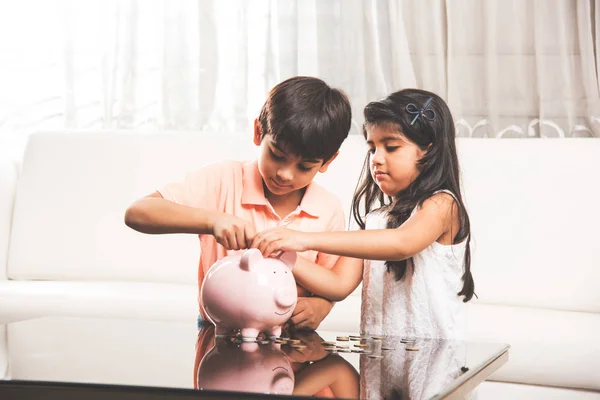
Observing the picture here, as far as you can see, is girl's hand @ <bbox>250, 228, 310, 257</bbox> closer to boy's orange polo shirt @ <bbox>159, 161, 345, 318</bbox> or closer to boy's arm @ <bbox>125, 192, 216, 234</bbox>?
boy's arm @ <bbox>125, 192, 216, 234</bbox>

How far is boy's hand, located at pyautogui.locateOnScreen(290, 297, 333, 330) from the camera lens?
125 cm

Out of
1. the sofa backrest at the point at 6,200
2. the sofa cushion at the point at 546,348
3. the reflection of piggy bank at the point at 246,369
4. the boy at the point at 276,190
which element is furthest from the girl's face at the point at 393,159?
the sofa backrest at the point at 6,200

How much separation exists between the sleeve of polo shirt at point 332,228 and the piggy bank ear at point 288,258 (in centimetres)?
26

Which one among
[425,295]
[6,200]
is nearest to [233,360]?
[425,295]

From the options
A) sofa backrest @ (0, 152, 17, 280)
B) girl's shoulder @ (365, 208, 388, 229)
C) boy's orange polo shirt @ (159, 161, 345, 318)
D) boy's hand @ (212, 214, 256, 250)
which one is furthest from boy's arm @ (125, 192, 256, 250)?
sofa backrest @ (0, 152, 17, 280)

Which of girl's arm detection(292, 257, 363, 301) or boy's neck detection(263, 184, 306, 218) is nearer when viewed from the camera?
girl's arm detection(292, 257, 363, 301)

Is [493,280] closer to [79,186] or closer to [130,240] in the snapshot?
[130,240]

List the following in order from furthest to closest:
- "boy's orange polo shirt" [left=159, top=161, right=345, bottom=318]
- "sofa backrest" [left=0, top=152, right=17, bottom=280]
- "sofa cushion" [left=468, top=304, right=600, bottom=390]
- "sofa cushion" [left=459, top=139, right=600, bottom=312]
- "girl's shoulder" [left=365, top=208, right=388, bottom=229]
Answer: "sofa backrest" [left=0, top=152, right=17, bottom=280] < "sofa cushion" [left=459, top=139, right=600, bottom=312] < "sofa cushion" [left=468, top=304, right=600, bottom=390] < "girl's shoulder" [left=365, top=208, right=388, bottom=229] < "boy's orange polo shirt" [left=159, top=161, right=345, bottom=318]

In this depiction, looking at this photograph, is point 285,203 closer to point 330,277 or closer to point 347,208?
point 330,277

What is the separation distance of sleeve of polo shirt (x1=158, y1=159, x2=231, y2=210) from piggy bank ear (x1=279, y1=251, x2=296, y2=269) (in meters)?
0.31

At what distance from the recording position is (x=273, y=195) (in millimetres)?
1455

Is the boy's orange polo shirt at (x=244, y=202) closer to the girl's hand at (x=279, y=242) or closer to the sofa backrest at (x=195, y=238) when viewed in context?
the girl's hand at (x=279, y=242)

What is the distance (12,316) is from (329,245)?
1.40m

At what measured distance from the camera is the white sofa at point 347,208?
6.73ft
